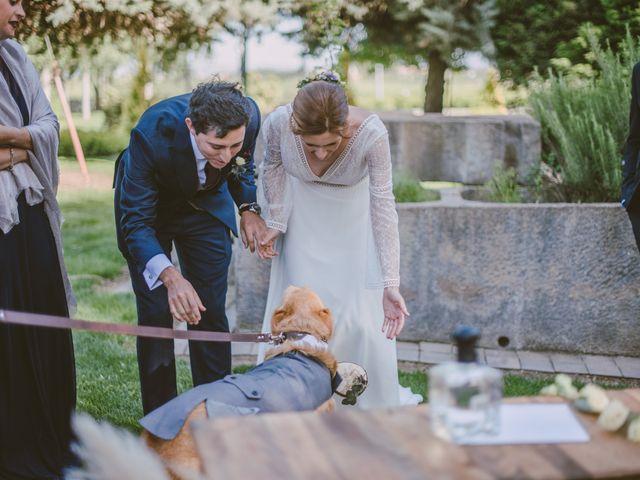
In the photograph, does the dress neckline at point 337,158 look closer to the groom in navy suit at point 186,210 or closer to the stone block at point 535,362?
the groom in navy suit at point 186,210

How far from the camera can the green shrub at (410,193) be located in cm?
583

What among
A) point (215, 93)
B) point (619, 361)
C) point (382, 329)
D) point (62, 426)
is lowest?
point (619, 361)

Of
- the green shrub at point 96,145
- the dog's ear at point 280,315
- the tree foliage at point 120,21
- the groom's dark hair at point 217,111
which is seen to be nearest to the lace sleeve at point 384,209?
the dog's ear at point 280,315

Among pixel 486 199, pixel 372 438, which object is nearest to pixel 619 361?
pixel 486 199

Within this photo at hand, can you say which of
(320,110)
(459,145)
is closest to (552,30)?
(459,145)

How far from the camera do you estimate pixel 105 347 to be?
5332 millimetres

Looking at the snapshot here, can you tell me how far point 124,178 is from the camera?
353cm

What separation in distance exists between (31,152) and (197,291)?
38.7 inches

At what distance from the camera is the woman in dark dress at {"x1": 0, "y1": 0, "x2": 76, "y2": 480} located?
3309mm

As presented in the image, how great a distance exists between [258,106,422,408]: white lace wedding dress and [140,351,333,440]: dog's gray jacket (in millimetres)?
934

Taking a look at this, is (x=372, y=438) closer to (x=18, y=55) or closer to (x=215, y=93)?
(x=215, y=93)

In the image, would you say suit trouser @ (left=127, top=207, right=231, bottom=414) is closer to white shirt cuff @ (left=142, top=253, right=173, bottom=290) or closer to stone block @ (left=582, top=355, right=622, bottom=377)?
white shirt cuff @ (left=142, top=253, right=173, bottom=290)

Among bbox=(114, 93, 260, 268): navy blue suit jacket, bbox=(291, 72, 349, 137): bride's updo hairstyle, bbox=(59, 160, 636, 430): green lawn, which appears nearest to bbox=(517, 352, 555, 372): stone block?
bbox=(59, 160, 636, 430): green lawn

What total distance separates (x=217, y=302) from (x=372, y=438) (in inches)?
79.3
